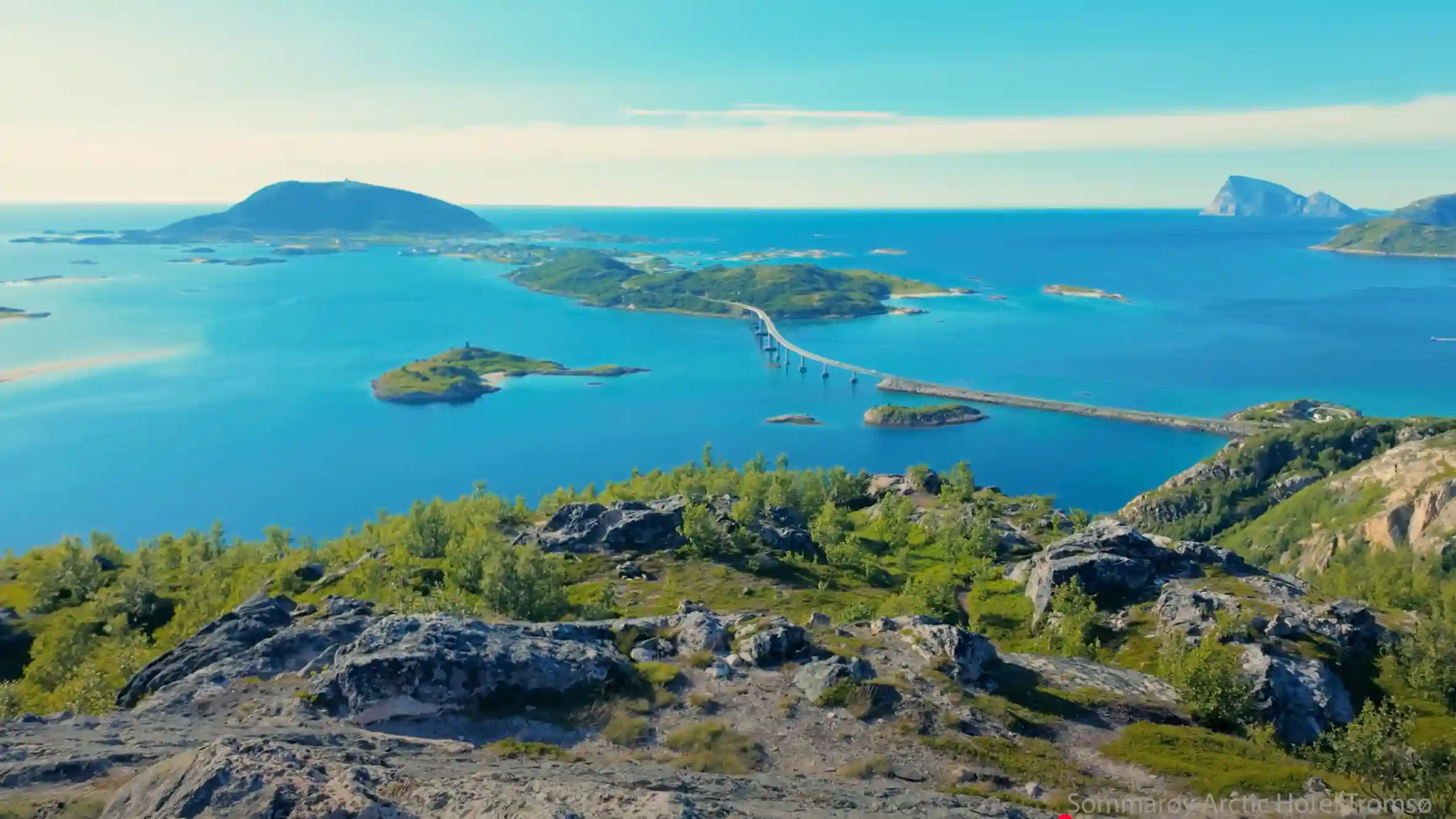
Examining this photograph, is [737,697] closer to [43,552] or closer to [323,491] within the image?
[43,552]

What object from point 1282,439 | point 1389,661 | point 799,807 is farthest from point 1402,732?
point 1282,439

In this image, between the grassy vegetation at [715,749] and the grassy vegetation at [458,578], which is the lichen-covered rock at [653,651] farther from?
the grassy vegetation at [715,749]

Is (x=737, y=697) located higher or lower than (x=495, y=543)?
higher

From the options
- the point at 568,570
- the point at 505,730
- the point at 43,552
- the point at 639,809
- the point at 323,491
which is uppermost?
the point at 639,809

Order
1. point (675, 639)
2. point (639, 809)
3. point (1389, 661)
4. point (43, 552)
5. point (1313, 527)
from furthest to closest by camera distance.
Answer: point (1313, 527), point (43, 552), point (1389, 661), point (675, 639), point (639, 809)

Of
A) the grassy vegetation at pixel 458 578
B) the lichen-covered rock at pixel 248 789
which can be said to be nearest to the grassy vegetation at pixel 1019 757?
the grassy vegetation at pixel 458 578

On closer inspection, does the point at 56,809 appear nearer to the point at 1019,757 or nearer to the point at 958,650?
the point at 1019,757

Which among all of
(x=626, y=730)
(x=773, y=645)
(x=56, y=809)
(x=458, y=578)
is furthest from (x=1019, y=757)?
(x=458, y=578)

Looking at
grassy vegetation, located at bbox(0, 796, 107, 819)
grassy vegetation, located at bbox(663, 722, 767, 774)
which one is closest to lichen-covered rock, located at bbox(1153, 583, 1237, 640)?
grassy vegetation, located at bbox(663, 722, 767, 774)
